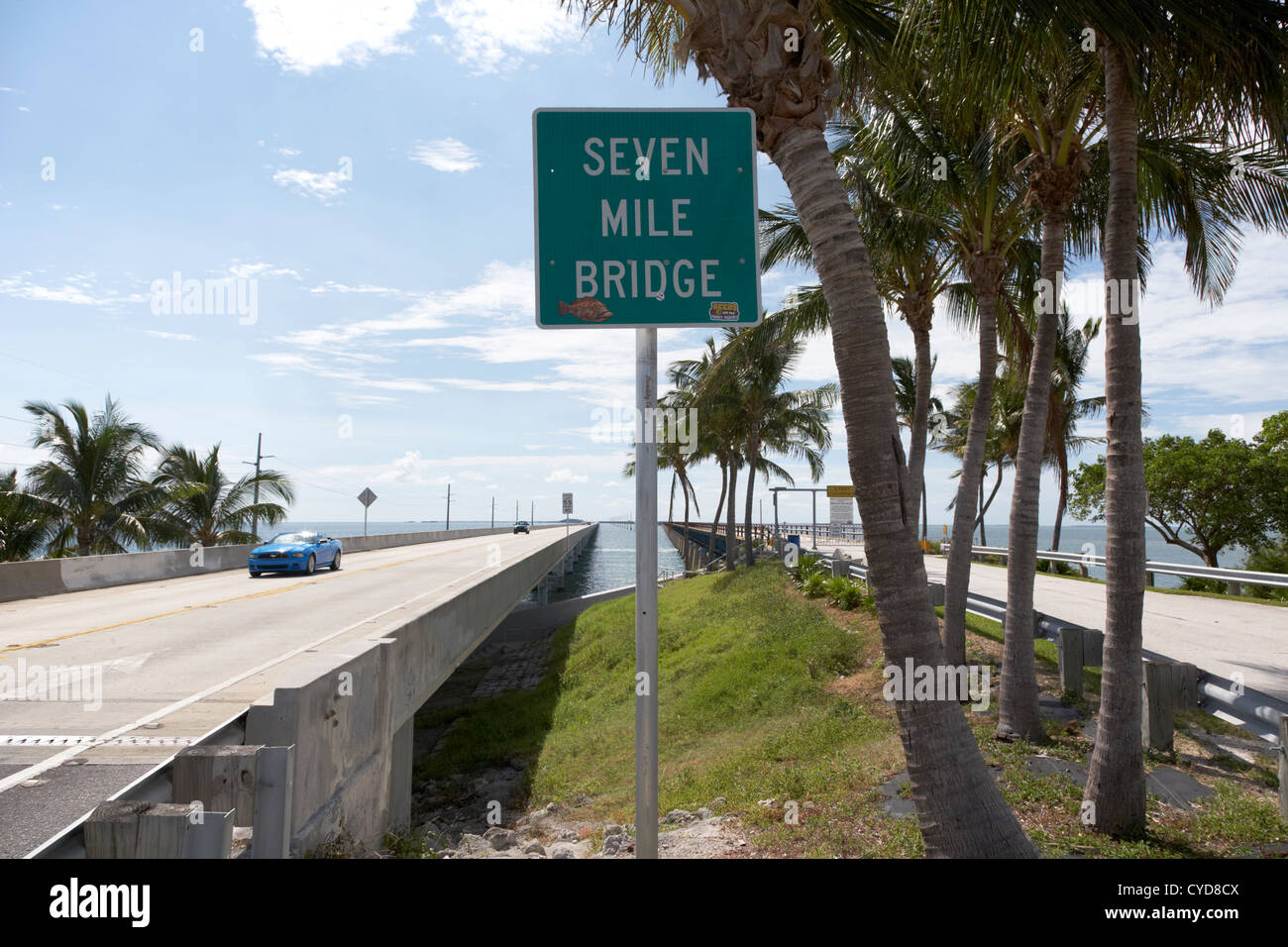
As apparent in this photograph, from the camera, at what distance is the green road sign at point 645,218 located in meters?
3.62

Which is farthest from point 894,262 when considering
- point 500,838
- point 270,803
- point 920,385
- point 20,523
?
point 20,523

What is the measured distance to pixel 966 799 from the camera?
427 cm

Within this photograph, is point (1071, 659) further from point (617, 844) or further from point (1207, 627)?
point (1207, 627)

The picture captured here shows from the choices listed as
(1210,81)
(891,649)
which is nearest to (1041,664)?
(1210,81)

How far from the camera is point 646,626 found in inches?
138

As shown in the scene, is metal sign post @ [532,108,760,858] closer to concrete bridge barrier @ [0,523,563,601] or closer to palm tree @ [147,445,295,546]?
concrete bridge barrier @ [0,523,563,601]

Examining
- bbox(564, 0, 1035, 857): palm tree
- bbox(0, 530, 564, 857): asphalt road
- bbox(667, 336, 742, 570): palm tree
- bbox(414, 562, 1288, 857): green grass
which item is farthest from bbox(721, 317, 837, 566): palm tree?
bbox(564, 0, 1035, 857): palm tree

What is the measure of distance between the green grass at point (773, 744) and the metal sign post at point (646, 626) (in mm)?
3344

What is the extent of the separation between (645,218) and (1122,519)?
4.83m

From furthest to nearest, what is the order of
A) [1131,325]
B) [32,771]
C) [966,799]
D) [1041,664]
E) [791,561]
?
[791,561], [1041,664], [1131,325], [32,771], [966,799]

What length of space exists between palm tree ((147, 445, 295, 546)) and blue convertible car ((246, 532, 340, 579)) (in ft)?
24.7

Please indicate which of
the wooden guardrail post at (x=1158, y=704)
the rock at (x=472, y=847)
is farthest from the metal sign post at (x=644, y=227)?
the wooden guardrail post at (x=1158, y=704)

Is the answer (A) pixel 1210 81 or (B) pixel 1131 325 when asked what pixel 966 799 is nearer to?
(B) pixel 1131 325
